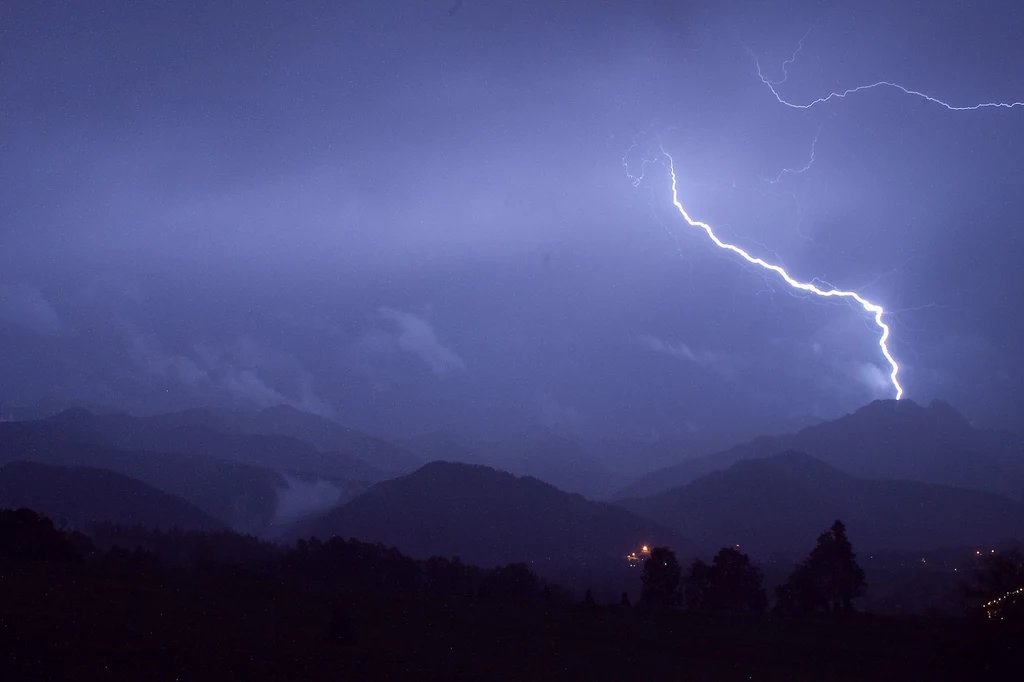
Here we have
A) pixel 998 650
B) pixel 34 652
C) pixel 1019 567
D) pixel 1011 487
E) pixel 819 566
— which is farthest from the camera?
pixel 1011 487

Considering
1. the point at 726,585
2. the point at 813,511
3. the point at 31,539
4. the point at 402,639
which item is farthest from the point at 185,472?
the point at 402,639

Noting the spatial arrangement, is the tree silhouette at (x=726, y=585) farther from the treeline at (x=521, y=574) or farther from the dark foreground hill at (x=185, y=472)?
the dark foreground hill at (x=185, y=472)

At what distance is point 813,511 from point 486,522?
60117mm

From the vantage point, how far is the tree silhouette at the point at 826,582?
3622 centimetres

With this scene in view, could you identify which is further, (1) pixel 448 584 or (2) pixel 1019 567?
(1) pixel 448 584

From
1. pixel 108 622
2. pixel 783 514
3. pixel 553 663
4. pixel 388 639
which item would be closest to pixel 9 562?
pixel 108 622

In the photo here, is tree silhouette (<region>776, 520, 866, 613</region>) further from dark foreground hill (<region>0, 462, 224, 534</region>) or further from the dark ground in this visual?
dark foreground hill (<region>0, 462, 224, 534</region>)

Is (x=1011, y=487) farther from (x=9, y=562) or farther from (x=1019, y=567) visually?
(x=9, y=562)

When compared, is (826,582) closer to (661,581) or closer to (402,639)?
(661,581)

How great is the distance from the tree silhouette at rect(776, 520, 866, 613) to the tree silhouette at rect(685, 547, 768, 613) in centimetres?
133

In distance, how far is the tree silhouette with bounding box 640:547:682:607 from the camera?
124ft

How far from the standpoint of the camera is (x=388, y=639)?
821 inches

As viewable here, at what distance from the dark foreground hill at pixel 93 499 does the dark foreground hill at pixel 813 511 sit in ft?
251

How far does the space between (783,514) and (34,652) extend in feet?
430
